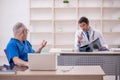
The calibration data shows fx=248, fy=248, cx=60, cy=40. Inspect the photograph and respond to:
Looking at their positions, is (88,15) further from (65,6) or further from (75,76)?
(75,76)

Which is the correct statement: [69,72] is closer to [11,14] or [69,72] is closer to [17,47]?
[17,47]

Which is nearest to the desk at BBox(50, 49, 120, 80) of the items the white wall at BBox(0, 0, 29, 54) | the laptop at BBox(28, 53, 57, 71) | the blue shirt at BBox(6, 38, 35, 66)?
the blue shirt at BBox(6, 38, 35, 66)

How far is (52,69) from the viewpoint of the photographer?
273 cm

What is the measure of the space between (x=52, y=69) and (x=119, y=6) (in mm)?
4668

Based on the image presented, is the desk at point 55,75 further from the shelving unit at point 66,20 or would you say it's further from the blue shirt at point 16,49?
the shelving unit at point 66,20

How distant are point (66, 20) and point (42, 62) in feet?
14.5

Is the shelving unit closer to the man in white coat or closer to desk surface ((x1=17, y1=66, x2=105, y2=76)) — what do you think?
the man in white coat

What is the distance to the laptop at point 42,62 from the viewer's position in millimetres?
2635

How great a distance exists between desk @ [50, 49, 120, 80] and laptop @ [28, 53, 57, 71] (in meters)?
1.72

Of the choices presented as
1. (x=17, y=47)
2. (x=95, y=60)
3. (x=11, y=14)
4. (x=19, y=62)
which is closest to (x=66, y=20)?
(x=11, y=14)

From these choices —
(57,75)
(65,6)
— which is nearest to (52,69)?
(57,75)

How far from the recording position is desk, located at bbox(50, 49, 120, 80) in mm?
4395

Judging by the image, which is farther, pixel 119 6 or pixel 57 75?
pixel 119 6

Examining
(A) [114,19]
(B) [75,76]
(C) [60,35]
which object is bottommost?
(B) [75,76]
